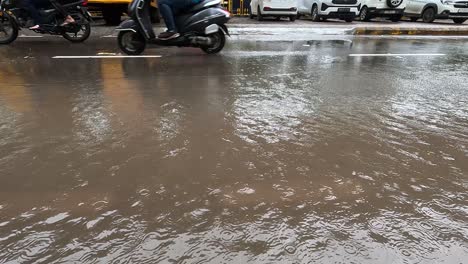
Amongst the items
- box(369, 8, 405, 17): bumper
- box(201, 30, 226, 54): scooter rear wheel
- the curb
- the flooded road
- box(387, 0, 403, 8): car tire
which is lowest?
the flooded road

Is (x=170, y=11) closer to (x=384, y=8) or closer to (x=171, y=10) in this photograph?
(x=171, y=10)

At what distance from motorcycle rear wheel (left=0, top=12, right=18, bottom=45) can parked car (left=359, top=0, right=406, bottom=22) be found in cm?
1190

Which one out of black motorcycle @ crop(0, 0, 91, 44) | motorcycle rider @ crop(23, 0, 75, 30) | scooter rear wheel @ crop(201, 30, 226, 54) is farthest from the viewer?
black motorcycle @ crop(0, 0, 91, 44)

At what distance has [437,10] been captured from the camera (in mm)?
15789

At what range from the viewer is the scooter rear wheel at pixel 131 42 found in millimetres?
7764

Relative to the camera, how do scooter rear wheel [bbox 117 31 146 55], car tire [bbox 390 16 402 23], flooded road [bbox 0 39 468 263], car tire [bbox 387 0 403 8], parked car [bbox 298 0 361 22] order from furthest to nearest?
car tire [bbox 390 16 402 23] → car tire [bbox 387 0 403 8] → parked car [bbox 298 0 361 22] → scooter rear wheel [bbox 117 31 146 55] → flooded road [bbox 0 39 468 263]

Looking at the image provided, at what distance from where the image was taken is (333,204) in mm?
2613

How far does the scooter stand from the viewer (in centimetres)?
743

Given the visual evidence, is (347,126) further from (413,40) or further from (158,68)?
(413,40)

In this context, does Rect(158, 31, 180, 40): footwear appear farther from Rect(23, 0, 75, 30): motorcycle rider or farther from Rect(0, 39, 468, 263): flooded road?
Rect(23, 0, 75, 30): motorcycle rider

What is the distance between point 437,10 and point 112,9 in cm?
1215

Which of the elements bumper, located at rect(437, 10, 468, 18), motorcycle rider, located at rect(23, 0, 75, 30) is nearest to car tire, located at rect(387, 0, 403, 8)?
bumper, located at rect(437, 10, 468, 18)

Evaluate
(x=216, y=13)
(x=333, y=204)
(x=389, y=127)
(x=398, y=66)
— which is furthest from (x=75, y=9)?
(x=333, y=204)

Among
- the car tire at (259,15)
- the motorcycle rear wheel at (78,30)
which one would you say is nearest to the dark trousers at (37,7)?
the motorcycle rear wheel at (78,30)
